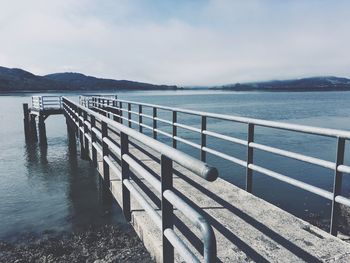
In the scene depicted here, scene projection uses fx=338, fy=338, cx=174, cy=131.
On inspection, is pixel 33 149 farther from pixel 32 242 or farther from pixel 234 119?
pixel 234 119

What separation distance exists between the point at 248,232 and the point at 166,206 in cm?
158

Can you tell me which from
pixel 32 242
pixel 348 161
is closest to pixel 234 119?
pixel 32 242

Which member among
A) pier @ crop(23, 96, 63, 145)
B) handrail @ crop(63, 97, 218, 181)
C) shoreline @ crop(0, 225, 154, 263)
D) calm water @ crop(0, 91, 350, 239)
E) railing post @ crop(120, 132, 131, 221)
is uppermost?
handrail @ crop(63, 97, 218, 181)

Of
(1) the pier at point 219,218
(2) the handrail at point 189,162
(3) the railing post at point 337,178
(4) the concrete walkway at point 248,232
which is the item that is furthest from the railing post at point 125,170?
(3) the railing post at point 337,178

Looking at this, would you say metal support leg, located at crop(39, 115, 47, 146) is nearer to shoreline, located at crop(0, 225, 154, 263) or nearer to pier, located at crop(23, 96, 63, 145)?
pier, located at crop(23, 96, 63, 145)

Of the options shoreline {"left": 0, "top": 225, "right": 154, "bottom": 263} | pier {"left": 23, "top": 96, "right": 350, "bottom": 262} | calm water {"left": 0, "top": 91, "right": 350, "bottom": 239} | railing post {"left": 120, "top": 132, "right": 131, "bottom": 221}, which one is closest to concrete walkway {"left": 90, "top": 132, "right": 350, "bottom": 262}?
pier {"left": 23, "top": 96, "right": 350, "bottom": 262}

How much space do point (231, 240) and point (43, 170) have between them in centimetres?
1624

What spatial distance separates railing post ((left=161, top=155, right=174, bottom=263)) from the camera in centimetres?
238

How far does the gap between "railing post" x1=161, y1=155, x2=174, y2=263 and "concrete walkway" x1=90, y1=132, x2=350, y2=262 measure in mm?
500

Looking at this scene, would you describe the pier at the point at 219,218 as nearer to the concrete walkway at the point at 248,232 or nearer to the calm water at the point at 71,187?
the concrete walkway at the point at 248,232

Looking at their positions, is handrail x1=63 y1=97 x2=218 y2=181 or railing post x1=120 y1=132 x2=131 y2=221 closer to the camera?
handrail x1=63 y1=97 x2=218 y2=181

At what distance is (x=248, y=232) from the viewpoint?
12.2 feet

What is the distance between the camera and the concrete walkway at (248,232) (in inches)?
Result: 127

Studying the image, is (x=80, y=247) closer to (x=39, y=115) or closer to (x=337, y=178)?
(x=337, y=178)
